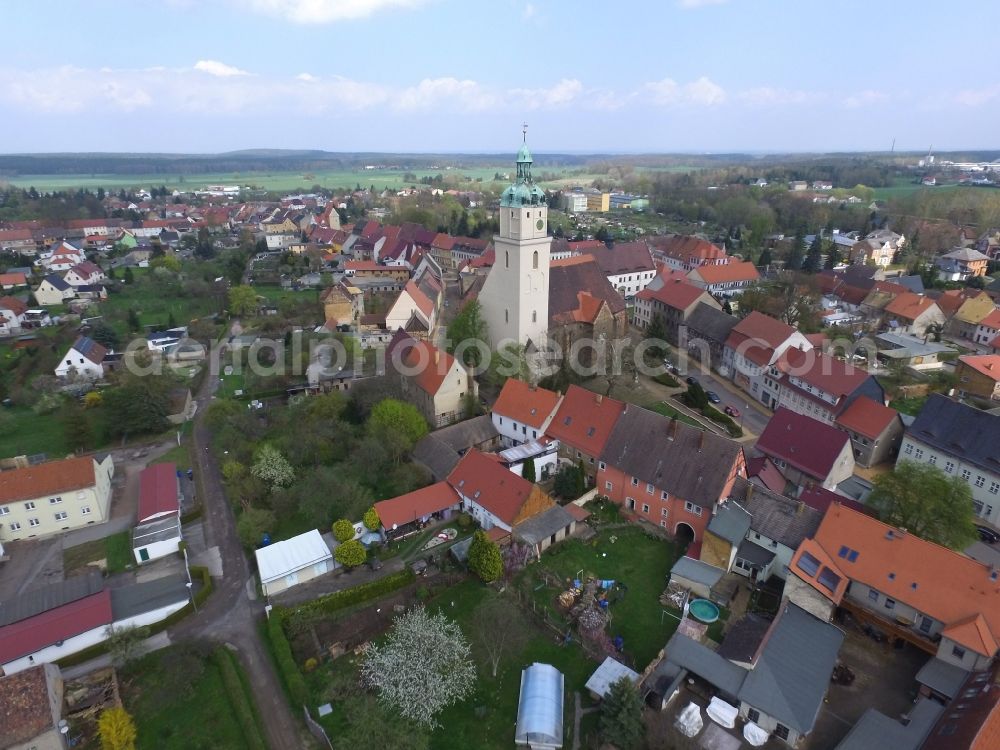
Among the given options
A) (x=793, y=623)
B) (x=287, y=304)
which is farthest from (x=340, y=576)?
(x=287, y=304)

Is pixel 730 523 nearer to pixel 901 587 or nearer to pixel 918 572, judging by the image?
pixel 901 587

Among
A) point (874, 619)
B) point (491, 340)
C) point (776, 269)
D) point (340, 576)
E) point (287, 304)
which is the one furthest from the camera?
point (776, 269)

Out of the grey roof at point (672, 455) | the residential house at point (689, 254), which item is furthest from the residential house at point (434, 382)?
the residential house at point (689, 254)

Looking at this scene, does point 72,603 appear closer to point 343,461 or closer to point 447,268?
point 343,461

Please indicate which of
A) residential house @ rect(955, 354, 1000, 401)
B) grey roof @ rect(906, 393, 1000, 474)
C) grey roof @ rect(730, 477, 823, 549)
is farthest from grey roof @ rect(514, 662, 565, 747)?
residential house @ rect(955, 354, 1000, 401)

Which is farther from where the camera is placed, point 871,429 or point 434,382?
point 434,382

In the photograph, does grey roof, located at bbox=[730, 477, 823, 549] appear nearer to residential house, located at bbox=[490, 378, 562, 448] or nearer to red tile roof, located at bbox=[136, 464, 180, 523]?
residential house, located at bbox=[490, 378, 562, 448]

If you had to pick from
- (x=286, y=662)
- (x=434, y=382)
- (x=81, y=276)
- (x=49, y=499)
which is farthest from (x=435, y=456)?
(x=81, y=276)
